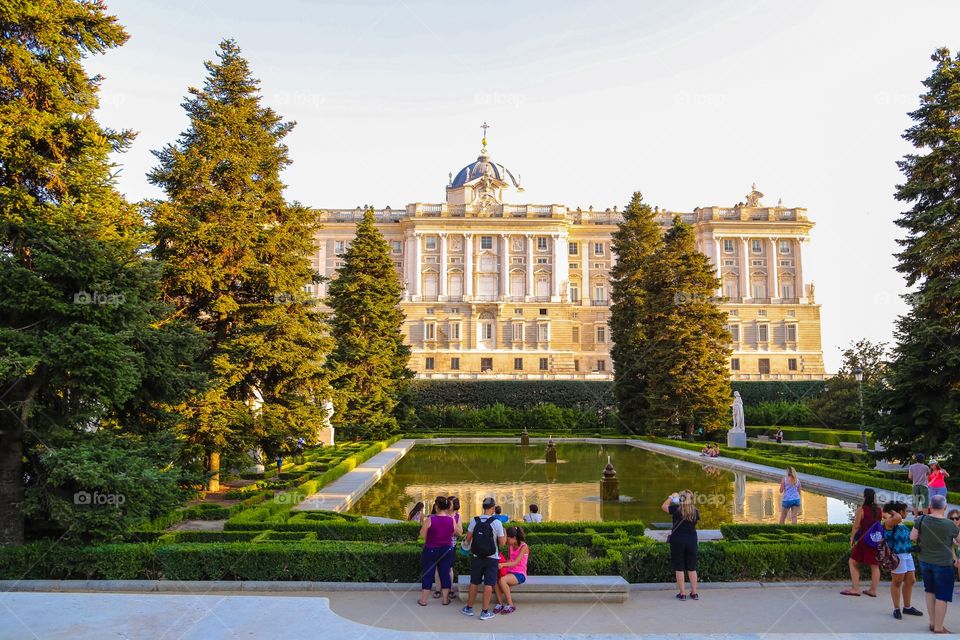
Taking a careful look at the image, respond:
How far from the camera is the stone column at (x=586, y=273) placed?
75.5m

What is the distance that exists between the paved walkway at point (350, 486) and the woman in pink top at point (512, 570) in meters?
7.41

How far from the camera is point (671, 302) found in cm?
3909

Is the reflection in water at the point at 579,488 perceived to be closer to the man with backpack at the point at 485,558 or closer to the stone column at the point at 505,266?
the man with backpack at the point at 485,558

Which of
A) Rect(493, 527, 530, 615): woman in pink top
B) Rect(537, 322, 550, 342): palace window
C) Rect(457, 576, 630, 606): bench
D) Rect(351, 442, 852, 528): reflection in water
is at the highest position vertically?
Rect(537, 322, 550, 342): palace window

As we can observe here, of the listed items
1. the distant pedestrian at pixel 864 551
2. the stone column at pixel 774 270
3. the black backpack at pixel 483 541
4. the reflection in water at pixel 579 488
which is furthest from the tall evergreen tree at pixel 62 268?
the stone column at pixel 774 270

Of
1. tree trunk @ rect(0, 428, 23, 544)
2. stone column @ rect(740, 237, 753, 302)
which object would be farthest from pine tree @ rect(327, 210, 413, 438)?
stone column @ rect(740, 237, 753, 302)

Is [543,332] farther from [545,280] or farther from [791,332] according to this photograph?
[791,332]

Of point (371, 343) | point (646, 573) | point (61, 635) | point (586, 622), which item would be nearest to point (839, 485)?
point (646, 573)

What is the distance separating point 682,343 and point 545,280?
35971mm

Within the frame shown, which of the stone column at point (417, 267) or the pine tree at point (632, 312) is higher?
the stone column at point (417, 267)

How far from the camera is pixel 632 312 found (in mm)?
42625

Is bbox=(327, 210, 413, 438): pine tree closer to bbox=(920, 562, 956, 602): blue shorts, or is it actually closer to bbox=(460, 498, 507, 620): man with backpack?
bbox=(460, 498, 507, 620): man with backpack

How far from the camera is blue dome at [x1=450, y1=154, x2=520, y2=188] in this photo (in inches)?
3162

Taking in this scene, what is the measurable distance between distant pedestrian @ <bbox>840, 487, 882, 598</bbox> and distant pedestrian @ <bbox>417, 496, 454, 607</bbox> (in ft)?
16.7
